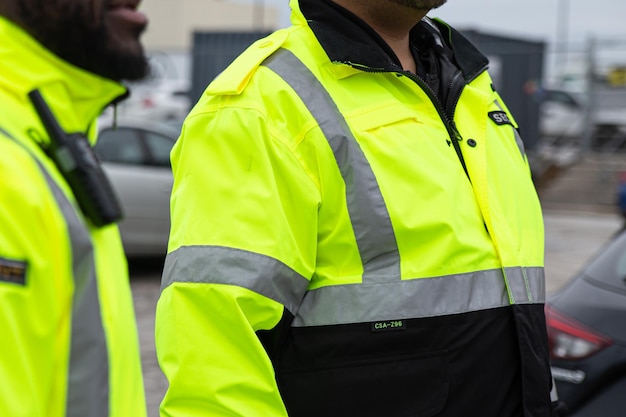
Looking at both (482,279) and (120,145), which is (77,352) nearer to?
(482,279)

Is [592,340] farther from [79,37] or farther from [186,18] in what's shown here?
[186,18]

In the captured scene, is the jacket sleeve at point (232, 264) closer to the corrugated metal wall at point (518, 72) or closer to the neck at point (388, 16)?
the neck at point (388, 16)

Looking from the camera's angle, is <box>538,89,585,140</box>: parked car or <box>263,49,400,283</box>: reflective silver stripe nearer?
<box>263,49,400,283</box>: reflective silver stripe

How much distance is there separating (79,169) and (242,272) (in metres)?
0.53

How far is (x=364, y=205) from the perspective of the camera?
1811 millimetres

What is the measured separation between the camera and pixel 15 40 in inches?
49.3

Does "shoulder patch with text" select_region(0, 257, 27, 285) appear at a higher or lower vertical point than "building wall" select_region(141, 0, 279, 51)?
higher

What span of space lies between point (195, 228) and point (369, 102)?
441mm

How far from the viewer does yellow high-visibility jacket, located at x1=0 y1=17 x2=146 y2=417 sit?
1.12 m

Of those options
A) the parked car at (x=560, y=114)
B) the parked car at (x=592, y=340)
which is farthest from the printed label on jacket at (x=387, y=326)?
the parked car at (x=560, y=114)

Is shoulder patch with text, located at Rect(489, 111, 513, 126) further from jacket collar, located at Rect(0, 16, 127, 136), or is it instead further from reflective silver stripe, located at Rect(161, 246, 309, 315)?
jacket collar, located at Rect(0, 16, 127, 136)

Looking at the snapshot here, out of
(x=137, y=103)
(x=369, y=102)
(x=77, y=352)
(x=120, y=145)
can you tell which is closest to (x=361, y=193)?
(x=369, y=102)

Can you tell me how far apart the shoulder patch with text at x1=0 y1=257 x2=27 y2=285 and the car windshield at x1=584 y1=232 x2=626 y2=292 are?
9.84ft

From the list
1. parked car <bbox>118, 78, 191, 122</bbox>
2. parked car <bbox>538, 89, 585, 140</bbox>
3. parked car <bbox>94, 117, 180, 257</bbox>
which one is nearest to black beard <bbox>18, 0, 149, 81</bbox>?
parked car <bbox>94, 117, 180, 257</bbox>
